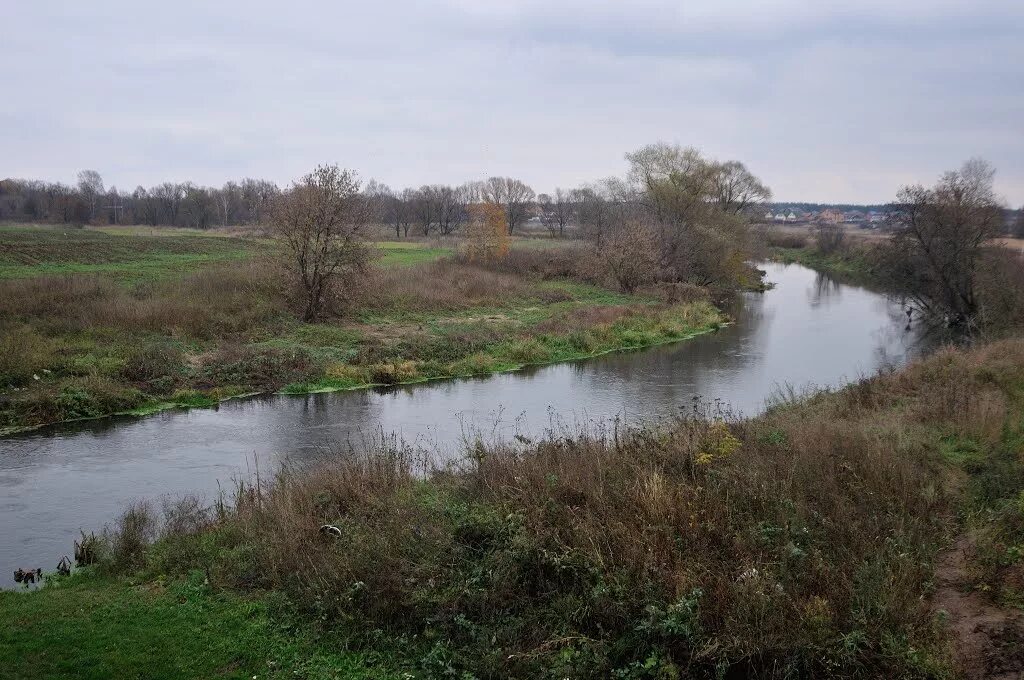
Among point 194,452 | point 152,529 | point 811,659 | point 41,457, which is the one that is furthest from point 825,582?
point 41,457

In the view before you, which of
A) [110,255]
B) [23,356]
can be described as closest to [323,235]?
[23,356]

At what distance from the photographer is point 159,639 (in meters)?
7.21

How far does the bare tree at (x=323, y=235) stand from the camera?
95.5 ft

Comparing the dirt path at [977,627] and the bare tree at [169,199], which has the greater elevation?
the bare tree at [169,199]

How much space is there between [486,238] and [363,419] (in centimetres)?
3266

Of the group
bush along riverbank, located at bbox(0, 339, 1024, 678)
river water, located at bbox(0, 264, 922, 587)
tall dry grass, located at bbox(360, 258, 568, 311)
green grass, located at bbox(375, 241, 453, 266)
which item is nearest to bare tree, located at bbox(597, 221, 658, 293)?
tall dry grass, located at bbox(360, 258, 568, 311)

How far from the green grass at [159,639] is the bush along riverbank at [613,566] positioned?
38mm

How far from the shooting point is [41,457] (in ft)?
52.4

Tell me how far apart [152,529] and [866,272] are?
6570cm

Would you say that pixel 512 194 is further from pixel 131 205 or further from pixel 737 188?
pixel 131 205

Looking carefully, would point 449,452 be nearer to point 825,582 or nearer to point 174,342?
point 825,582

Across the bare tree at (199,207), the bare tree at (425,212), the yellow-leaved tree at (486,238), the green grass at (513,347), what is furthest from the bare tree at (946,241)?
the bare tree at (199,207)

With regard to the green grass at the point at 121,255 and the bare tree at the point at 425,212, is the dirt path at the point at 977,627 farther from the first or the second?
the bare tree at the point at 425,212

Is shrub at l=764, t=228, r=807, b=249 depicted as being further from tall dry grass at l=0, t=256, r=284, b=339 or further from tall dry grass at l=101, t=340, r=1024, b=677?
tall dry grass at l=101, t=340, r=1024, b=677
